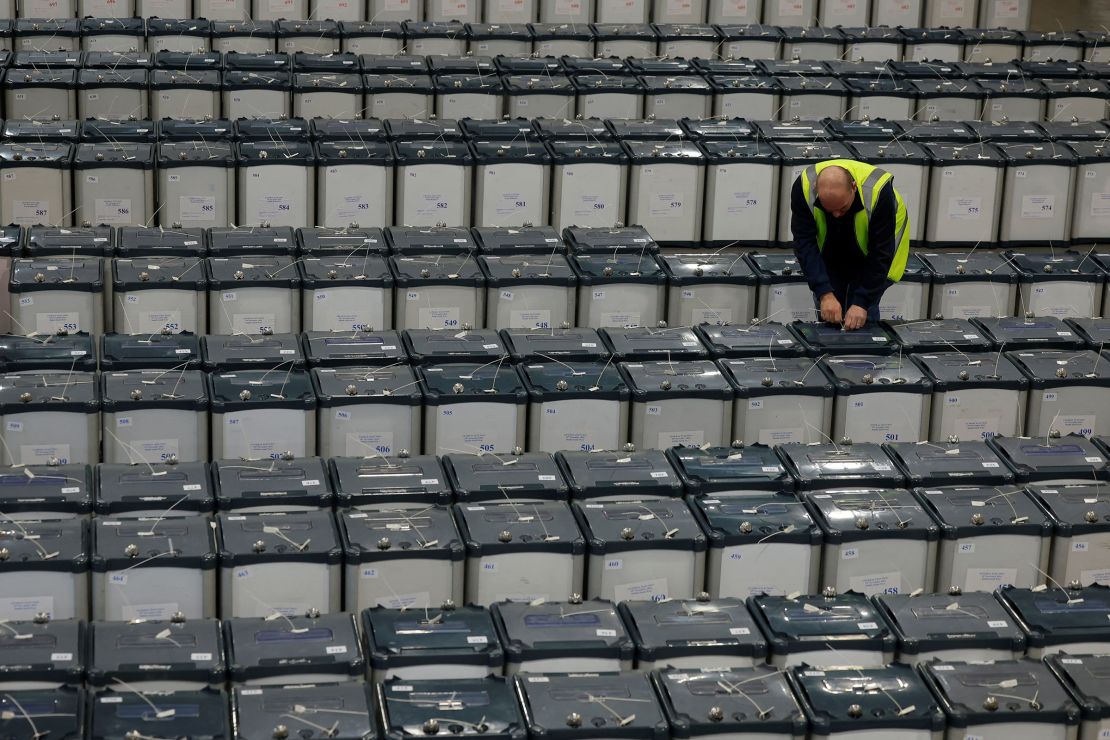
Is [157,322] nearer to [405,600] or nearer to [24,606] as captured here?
[24,606]

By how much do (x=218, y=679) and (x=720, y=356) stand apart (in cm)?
354

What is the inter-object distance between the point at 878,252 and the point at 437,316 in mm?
2257

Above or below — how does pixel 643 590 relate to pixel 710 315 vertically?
below

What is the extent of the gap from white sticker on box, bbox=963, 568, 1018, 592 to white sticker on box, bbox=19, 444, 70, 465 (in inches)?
148

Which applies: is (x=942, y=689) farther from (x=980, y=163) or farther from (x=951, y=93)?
(x=951, y=93)

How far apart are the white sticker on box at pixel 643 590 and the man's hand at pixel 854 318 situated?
2.49 m

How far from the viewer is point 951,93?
12008 mm

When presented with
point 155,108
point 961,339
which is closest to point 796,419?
point 961,339

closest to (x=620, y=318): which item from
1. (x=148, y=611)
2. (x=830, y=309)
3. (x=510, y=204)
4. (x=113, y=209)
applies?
(x=830, y=309)

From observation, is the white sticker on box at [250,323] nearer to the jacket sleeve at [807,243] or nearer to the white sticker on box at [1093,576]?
the jacket sleeve at [807,243]

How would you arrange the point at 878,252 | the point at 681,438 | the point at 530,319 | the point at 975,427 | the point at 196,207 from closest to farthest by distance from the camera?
1. the point at 681,438
2. the point at 975,427
3. the point at 878,252
4. the point at 530,319
5. the point at 196,207

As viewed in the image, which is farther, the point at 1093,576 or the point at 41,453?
the point at 41,453

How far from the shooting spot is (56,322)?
8.12 metres

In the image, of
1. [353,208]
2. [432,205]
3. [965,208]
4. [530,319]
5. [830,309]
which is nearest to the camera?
[830,309]
